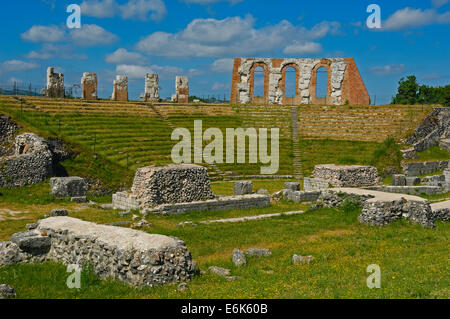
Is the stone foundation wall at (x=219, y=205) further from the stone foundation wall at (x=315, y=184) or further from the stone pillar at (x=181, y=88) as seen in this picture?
the stone pillar at (x=181, y=88)

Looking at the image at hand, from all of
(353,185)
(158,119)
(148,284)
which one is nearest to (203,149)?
(158,119)

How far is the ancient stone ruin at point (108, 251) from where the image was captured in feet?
27.7

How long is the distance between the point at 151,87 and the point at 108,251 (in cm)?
3715

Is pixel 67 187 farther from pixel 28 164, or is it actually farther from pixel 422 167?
pixel 422 167

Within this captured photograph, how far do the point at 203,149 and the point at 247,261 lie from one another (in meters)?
23.2

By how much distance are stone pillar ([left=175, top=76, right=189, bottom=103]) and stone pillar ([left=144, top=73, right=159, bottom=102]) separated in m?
2.41

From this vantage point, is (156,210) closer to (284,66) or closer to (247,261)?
(247,261)

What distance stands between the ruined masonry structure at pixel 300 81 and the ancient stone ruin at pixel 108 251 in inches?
1680

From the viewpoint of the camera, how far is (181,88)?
1832 inches
